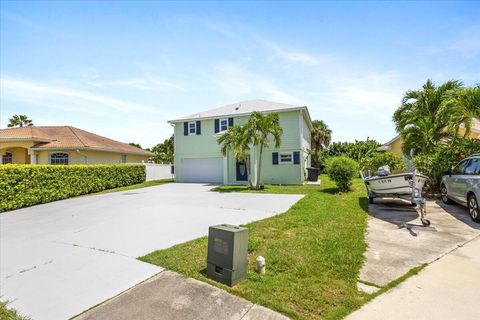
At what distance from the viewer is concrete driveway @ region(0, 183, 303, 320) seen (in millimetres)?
3588

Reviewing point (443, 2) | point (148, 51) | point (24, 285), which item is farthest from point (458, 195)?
point (148, 51)

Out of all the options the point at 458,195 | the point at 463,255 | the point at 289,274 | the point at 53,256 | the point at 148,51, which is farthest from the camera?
the point at 148,51

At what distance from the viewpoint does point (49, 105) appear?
16125mm

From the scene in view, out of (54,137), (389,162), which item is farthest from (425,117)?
(54,137)

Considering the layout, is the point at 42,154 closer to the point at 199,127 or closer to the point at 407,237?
the point at 199,127

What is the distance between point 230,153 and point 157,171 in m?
9.09

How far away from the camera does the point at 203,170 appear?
20.5 m

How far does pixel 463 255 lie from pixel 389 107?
515 inches

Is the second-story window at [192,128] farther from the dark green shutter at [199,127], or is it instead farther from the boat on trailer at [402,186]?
the boat on trailer at [402,186]

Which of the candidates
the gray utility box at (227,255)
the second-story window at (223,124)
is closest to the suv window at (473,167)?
the gray utility box at (227,255)

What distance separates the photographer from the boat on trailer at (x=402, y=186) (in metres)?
6.93

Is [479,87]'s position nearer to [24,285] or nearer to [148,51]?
[148,51]

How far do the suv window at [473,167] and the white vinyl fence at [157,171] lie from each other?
21761 mm

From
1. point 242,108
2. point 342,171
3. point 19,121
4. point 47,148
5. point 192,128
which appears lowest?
point 342,171
